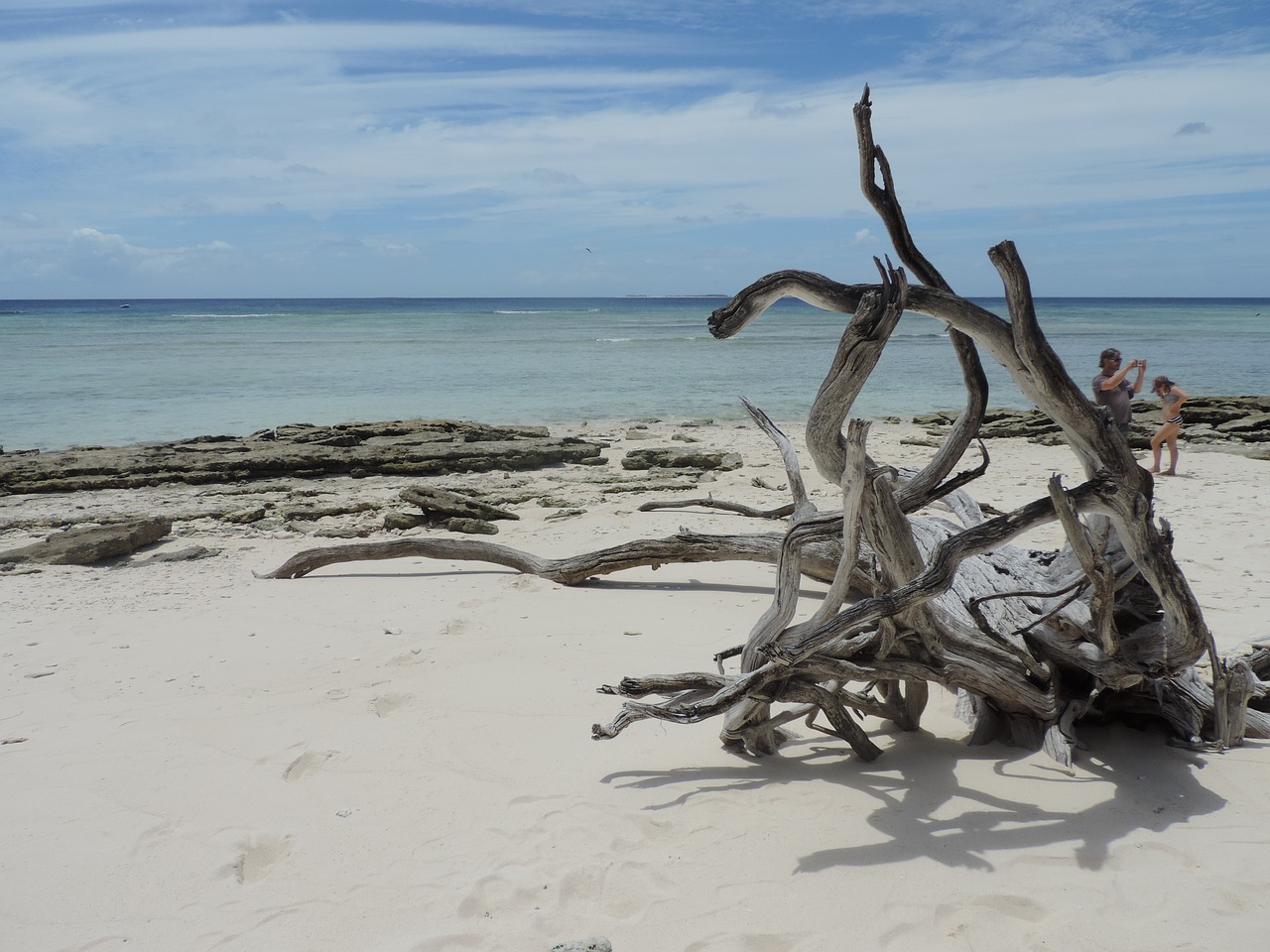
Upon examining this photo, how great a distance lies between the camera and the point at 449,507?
8.34 meters

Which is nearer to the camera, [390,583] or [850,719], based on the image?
[850,719]

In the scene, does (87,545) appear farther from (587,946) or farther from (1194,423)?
(1194,423)

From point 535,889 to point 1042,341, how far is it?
2.40 meters

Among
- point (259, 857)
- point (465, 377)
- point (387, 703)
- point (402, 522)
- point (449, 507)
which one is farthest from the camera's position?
point (465, 377)

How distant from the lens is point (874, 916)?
107 inches

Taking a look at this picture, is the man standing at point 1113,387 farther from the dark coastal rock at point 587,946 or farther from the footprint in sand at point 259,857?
the footprint in sand at point 259,857

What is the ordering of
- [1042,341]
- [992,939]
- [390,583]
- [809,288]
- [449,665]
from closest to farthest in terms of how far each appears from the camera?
[992,939], [1042,341], [809,288], [449,665], [390,583]

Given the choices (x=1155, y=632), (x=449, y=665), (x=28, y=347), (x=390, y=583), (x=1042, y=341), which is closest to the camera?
(x=1042, y=341)

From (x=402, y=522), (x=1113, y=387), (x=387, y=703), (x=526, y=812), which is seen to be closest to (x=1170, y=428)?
(x=1113, y=387)

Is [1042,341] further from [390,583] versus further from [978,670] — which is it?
[390,583]

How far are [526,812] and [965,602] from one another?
2147mm

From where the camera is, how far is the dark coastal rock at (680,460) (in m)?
11.1

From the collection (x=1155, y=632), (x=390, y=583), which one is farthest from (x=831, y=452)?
(x=390, y=583)

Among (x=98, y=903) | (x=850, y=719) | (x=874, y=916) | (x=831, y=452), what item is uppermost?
(x=831, y=452)
